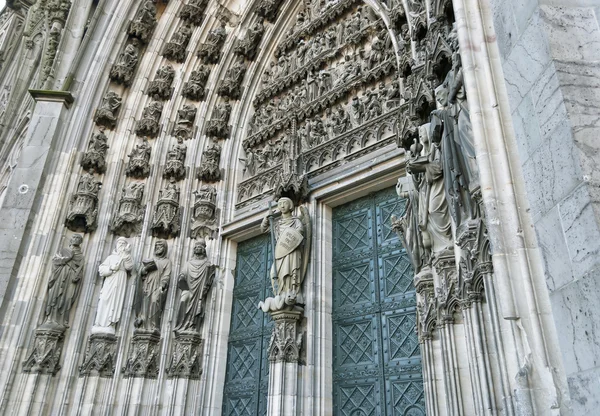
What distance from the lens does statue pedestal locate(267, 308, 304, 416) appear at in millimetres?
5703

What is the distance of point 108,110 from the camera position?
8586mm

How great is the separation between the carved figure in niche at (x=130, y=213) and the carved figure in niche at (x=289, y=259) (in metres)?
2.57

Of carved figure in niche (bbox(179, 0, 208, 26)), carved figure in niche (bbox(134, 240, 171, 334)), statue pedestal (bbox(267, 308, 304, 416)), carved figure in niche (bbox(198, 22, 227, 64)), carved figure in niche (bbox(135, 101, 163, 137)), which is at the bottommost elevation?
statue pedestal (bbox(267, 308, 304, 416))

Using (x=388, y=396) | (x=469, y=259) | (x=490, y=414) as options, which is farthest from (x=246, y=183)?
(x=490, y=414)

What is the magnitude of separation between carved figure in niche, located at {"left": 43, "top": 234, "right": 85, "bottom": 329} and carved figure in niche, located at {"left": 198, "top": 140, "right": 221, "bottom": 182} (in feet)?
7.65

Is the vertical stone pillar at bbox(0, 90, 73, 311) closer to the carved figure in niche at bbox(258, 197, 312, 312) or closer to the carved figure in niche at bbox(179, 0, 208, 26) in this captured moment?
the carved figure in niche at bbox(179, 0, 208, 26)

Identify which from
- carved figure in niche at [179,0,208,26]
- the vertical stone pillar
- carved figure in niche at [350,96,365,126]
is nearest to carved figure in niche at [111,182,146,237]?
the vertical stone pillar

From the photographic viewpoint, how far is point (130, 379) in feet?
22.4

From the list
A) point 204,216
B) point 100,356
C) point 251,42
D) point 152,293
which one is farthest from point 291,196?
point 251,42

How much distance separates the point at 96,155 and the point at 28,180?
111 centimetres

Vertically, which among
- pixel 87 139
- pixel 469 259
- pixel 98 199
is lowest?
pixel 469 259

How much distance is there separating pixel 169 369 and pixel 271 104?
4.76m

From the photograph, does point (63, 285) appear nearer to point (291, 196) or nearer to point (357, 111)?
point (291, 196)

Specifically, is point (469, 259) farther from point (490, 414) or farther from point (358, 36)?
point (358, 36)
